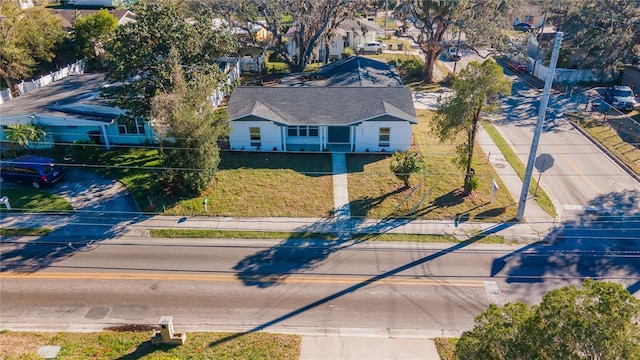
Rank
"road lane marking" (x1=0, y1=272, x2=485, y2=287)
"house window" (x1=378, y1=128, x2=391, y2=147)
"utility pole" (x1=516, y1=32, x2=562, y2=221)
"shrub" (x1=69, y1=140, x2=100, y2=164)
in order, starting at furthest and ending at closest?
1. "house window" (x1=378, y1=128, x2=391, y2=147)
2. "shrub" (x1=69, y1=140, x2=100, y2=164)
3. "road lane marking" (x1=0, y1=272, x2=485, y2=287)
4. "utility pole" (x1=516, y1=32, x2=562, y2=221)

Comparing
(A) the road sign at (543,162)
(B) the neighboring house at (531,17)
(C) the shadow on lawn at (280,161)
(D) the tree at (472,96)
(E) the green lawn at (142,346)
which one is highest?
(B) the neighboring house at (531,17)

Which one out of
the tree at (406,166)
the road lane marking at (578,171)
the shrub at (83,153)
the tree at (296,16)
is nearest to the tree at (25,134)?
the shrub at (83,153)

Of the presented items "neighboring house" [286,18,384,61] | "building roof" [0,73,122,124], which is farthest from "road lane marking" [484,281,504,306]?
"neighboring house" [286,18,384,61]

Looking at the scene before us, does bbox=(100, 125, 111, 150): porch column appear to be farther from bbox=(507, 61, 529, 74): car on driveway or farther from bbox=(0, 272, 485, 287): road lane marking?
bbox=(507, 61, 529, 74): car on driveway

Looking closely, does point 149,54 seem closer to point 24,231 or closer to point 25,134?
point 25,134

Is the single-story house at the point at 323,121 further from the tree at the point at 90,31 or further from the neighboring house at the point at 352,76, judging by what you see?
the tree at the point at 90,31

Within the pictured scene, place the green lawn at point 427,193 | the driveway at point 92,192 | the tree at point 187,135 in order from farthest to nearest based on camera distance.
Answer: the driveway at point 92,192 < the green lawn at point 427,193 < the tree at point 187,135
